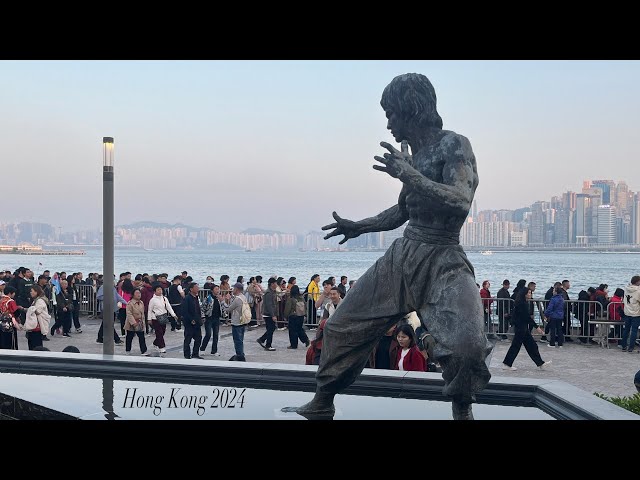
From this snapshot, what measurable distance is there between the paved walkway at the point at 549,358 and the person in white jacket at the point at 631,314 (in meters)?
0.29

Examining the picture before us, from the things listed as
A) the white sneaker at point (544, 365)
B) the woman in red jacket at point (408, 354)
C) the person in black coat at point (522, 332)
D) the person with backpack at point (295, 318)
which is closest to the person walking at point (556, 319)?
the white sneaker at point (544, 365)

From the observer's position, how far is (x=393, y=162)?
14.4ft

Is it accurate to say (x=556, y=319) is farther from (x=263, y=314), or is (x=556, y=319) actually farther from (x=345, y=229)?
(x=345, y=229)

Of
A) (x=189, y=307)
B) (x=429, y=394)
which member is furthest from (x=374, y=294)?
(x=189, y=307)

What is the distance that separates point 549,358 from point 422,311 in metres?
10.00

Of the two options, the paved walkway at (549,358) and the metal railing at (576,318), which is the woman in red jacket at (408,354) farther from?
the metal railing at (576,318)

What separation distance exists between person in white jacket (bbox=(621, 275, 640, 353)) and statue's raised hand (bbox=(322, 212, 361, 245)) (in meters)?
10.3

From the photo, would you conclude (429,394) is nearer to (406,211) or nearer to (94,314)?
(406,211)

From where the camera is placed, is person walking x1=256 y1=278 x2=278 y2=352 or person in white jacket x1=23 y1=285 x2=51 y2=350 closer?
person in white jacket x1=23 y1=285 x2=51 y2=350

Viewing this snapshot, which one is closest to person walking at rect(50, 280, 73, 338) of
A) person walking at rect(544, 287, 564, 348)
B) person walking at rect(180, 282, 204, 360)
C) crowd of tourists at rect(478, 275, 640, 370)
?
person walking at rect(180, 282, 204, 360)

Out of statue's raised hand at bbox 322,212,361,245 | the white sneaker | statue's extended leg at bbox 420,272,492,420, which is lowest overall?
the white sneaker

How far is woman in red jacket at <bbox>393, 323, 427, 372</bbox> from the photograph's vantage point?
291 inches

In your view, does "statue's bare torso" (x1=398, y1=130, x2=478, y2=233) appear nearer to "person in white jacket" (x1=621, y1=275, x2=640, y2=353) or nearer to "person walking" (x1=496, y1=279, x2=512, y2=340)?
"person in white jacket" (x1=621, y1=275, x2=640, y2=353)

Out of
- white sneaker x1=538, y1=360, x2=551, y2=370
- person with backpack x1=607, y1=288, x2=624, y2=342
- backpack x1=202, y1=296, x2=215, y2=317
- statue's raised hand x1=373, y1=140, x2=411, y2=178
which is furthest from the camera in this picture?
person with backpack x1=607, y1=288, x2=624, y2=342
